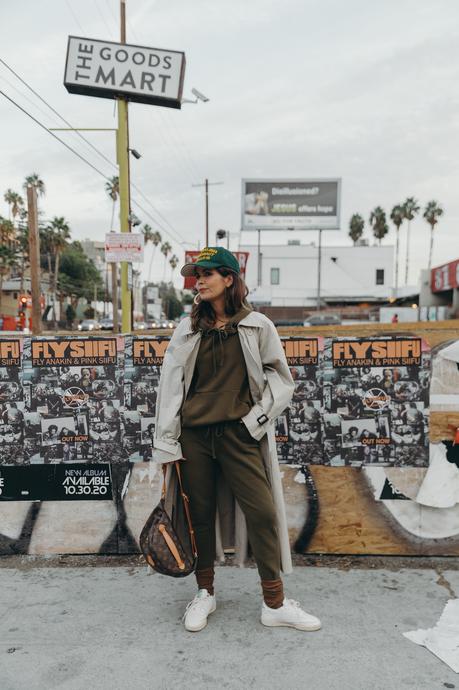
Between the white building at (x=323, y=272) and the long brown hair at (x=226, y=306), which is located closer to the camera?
the long brown hair at (x=226, y=306)

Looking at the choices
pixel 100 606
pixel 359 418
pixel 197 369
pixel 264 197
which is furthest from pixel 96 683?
pixel 264 197

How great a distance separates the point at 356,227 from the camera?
7581cm

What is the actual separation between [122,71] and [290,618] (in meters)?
11.0

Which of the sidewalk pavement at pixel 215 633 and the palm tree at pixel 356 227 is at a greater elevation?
the palm tree at pixel 356 227

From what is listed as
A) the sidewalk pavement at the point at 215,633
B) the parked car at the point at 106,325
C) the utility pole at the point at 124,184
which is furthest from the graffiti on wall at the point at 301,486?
the parked car at the point at 106,325

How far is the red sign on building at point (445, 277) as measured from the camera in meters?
24.0

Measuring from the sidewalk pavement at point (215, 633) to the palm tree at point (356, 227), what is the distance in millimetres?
76745

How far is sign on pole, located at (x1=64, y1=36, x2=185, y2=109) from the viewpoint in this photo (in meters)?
10.4

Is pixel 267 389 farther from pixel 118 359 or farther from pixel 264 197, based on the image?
pixel 264 197

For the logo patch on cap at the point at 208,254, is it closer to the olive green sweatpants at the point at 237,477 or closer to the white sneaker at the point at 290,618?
the olive green sweatpants at the point at 237,477

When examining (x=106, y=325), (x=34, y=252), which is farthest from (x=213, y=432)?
(x=106, y=325)

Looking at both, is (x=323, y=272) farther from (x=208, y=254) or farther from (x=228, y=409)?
(x=228, y=409)

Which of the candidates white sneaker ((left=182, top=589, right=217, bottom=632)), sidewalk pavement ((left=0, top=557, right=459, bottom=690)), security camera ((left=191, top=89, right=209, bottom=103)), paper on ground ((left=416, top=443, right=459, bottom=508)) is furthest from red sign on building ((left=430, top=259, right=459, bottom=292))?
white sneaker ((left=182, top=589, right=217, bottom=632))

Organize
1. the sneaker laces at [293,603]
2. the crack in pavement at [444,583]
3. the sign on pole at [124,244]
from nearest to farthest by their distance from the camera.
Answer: the sneaker laces at [293,603], the crack in pavement at [444,583], the sign on pole at [124,244]
